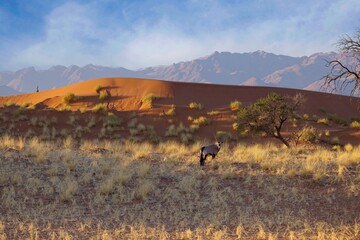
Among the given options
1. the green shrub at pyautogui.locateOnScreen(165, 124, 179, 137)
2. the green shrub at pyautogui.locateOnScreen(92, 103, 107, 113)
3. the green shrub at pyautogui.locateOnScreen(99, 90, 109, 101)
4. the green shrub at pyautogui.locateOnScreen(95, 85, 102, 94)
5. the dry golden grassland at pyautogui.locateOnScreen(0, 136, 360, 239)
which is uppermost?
the green shrub at pyautogui.locateOnScreen(95, 85, 102, 94)

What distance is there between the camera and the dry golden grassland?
770 centimetres

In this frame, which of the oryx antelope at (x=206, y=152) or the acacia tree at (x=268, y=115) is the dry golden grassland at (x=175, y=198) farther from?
the acacia tree at (x=268, y=115)

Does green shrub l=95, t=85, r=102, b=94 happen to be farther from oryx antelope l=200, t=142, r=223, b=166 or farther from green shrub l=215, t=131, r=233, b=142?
oryx antelope l=200, t=142, r=223, b=166

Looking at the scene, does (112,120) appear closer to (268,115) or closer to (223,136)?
(223,136)

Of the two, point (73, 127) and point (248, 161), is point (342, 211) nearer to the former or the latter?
point (248, 161)

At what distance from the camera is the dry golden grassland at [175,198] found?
25.3 ft

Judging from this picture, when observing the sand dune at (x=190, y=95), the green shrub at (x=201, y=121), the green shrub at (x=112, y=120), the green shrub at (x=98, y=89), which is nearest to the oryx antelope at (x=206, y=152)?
the green shrub at (x=201, y=121)

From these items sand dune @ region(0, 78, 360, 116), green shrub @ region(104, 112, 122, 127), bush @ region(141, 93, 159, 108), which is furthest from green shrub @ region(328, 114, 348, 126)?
green shrub @ region(104, 112, 122, 127)

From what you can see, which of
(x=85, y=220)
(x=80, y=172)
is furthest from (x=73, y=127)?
(x=85, y=220)

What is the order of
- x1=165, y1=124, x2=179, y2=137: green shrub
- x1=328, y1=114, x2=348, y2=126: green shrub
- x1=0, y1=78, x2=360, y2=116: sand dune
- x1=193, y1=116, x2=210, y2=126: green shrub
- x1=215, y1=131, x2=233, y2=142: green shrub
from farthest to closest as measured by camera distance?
x1=0, y1=78, x2=360, y2=116: sand dune < x1=328, y1=114, x2=348, y2=126: green shrub < x1=193, y1=116, x2=210, y2=126: green shrub < x1=165, y1=124, x2=179, y2=137: green shrub < x1=215, y1=131, x2=233, y2=142: green shrub

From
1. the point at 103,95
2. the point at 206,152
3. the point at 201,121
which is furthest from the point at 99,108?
the point at 206,152

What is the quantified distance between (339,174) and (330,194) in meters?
1.83

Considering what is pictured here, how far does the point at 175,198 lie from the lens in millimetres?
10102

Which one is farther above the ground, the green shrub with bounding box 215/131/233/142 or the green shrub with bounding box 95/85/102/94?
the green shrub with bounding box 95/85/102/94
